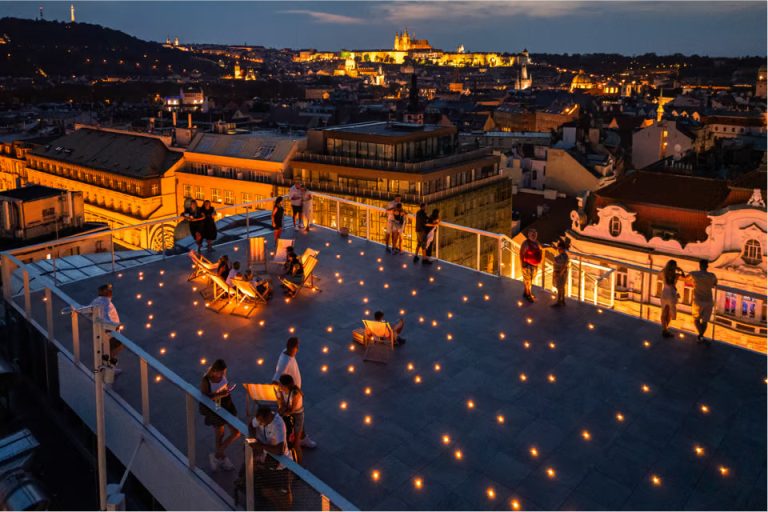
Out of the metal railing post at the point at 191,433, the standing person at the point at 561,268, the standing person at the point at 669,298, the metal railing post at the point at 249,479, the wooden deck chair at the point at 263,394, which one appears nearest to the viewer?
the metal railing post at the point at 249,479

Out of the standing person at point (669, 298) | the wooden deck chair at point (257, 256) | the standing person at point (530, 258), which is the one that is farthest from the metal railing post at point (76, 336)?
the standing person at point (669, 298)

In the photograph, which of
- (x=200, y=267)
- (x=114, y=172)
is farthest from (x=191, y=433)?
(x=114, y=172)

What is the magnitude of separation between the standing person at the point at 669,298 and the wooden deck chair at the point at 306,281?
6.27m

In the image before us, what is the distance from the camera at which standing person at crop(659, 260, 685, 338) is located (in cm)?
1100

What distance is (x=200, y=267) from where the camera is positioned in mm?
14086

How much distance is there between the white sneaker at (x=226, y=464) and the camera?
7512 millimetres

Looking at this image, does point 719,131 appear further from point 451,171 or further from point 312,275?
point 312,275

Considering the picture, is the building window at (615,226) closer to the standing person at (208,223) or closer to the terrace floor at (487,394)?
the terrace floor at (487,394)

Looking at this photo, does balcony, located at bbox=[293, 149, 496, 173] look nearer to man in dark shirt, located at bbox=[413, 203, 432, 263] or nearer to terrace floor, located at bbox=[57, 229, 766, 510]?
man in dark shirt, located at bbox=[413, 203, 432, 263]

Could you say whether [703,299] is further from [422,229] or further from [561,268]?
[422,229]

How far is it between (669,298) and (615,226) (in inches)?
763

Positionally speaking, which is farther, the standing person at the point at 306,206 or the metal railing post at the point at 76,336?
the standing person at the point at 306,206

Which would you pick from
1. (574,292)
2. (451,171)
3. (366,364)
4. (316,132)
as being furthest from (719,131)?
(366,364)

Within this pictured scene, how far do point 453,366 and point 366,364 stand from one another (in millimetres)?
1298
